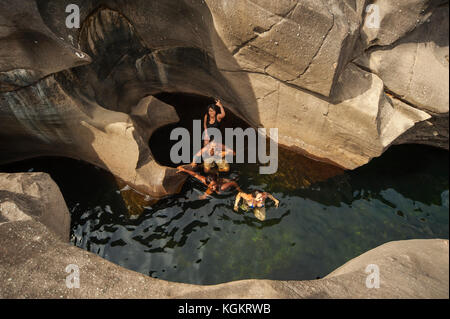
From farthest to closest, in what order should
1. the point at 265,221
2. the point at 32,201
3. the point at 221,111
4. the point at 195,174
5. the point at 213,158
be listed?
the point at 221,111 → the point at 213,158 → the point at 195,174 → the point at 265,221 → the point at 32,201

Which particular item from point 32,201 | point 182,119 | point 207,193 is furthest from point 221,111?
point 32,201

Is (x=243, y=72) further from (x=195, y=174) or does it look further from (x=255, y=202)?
(x=255, y=202)

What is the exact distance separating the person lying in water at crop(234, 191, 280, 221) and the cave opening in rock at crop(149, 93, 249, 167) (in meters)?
2.57

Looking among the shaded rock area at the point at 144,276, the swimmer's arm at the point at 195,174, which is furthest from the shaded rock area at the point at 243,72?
the shaded rock area at the point at 144,276

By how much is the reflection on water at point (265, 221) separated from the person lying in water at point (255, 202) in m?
0.17

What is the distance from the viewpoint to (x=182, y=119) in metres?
11.1

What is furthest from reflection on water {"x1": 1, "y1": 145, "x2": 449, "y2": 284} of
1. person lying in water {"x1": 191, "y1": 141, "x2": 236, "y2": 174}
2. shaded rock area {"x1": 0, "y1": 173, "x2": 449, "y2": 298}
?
shaded rock area {"x1": 0, "y1": 173, "x2": 449, "y2": 298}

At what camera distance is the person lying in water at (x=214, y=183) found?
8.78 meters

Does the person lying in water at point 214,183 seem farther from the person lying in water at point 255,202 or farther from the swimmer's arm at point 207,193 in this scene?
the person lying in water at point 255,202

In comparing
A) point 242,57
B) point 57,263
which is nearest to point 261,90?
point 242,57

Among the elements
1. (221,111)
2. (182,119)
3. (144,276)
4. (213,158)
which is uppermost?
(221,111)

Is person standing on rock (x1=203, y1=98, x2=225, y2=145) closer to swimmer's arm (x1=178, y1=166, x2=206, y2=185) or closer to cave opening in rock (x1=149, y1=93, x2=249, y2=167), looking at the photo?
cave opening in rock (x1=149, y1=93, x2=249, y2=167)

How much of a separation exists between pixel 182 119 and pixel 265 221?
499cm

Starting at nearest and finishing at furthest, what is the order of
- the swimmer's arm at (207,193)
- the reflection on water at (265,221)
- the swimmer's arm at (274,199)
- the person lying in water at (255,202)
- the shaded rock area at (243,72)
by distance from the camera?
the shaded rock area at (243,72) → the reflection on water at (265,221) → the person lying in water at (255,202) → the swimmer's arm at (274,199) → the swimmer's arm at (207,193)
